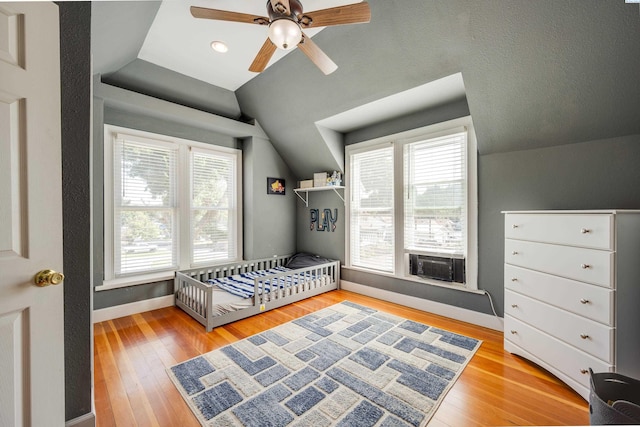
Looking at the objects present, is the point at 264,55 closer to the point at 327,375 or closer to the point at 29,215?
the point at 29,215

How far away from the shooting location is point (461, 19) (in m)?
1.87

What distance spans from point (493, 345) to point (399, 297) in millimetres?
1158

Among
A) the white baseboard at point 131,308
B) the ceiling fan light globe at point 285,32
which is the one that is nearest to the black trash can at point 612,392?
the ceiling fan light globe at point 285,32

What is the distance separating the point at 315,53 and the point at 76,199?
180 centimetres

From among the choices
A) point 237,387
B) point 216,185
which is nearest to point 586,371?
point 237,387

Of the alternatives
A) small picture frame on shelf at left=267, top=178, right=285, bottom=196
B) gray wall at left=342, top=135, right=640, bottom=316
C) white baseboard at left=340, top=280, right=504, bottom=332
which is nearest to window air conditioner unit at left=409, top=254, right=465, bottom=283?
gray wall at left=342, top=135, right=640, bottom=316

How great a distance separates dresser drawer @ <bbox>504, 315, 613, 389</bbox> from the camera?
Answer: 1639mm

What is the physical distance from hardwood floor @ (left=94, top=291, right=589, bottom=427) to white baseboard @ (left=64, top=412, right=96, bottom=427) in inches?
4.9

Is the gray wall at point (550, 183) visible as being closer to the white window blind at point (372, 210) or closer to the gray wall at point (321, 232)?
the white window blind at point (372, 210)

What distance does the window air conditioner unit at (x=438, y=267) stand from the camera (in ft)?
9.36

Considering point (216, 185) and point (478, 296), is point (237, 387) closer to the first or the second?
point (478, 296)

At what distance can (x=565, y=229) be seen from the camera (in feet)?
5.90

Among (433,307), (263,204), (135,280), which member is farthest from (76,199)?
(433,307)

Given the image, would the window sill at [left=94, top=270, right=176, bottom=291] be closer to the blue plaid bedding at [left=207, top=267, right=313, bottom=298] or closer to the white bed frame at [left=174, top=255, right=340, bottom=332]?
the white bed frame at [left=174, top=255, right=340, bottom=332]
